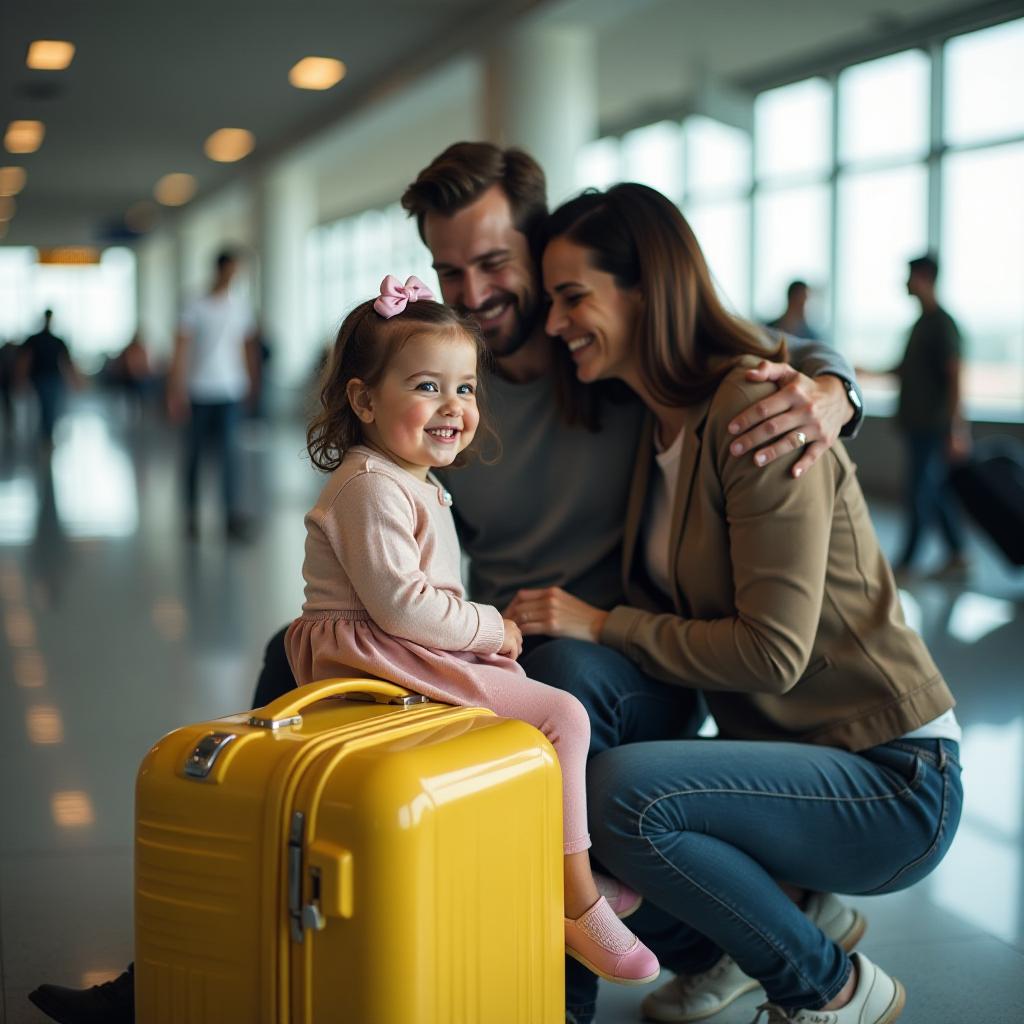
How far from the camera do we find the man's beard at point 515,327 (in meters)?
2.70

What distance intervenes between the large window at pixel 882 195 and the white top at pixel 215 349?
9.56ft

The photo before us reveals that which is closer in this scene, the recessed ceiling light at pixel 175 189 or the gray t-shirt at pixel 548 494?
the gray t-shirt at pixel 548 494

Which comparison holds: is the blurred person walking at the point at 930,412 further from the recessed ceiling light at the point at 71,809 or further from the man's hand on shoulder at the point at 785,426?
the man's hand on shoulder at the point at 785,426

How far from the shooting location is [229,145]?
18578 mm

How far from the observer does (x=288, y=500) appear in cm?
1078

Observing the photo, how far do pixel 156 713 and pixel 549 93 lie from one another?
6825 mm

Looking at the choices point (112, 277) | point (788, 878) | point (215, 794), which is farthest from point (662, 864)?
point (112, 277)

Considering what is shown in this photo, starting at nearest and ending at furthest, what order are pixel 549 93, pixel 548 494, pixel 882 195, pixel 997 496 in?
pixel 548 494 → pixel 997 496 → pixel 549 93 → pixel 882 195

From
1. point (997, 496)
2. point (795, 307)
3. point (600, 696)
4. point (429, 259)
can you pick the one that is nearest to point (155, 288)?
point (795, 307)

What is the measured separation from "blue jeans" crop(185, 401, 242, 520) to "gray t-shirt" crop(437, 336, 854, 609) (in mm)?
6311

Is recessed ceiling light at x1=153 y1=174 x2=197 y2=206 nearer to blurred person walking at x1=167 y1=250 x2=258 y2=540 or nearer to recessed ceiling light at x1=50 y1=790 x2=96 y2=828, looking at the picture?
blurred person walking at x1=167 y1=250 x2=258 y2=540

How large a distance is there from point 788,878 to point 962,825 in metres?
1.39

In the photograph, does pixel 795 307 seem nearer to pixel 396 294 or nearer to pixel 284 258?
pixel 396 294

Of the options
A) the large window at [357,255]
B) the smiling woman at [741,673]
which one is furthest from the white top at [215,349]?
the large window at [357,255]
